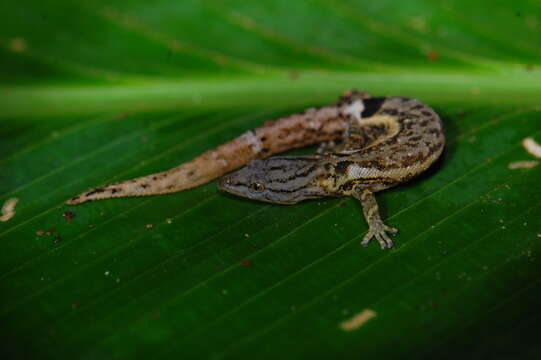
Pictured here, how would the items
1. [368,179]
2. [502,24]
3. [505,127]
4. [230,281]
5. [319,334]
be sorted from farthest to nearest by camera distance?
1. [502,24]
2. [505,127]
3. [368,179]
4. [230,281]
5. [319,334]

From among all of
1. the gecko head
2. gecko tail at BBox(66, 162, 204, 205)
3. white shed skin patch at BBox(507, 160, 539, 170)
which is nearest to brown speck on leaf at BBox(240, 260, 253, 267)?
the gecko head

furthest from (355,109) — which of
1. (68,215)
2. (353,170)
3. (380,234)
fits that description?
(68,215)

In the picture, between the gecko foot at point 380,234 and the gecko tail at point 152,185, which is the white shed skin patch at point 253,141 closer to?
the gecko tail at point 152,185

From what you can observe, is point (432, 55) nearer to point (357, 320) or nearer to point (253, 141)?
point (253, 141)

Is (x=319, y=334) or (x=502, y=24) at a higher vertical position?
(x=502, y=24)

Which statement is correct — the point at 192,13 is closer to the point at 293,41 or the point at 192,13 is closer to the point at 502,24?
the point at 293,41

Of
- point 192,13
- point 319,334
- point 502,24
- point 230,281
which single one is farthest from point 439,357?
point 192,13

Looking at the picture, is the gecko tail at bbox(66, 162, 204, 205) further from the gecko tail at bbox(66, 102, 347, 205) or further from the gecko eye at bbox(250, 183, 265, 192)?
the gecko eye at bbox(250, 183, 265, 192)
